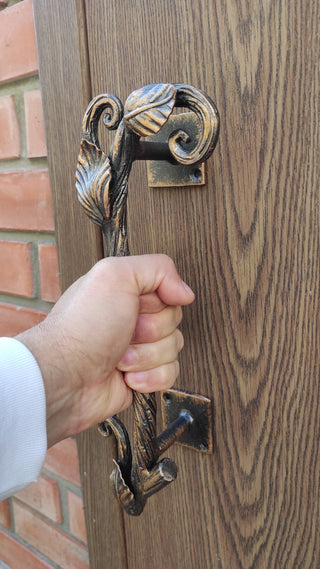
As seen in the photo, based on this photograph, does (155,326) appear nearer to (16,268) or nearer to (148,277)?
(148,277)

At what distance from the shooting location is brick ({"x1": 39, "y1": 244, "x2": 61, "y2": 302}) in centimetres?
63

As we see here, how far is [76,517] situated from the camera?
27.5 inches

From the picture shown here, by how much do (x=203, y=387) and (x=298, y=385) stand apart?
0.10 m

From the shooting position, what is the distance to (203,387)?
0.47 metres

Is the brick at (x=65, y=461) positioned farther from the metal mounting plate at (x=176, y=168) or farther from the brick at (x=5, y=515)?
the metal mounting plate at (x=176, y=168)

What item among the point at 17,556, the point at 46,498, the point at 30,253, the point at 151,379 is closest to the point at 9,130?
the point at 30,253

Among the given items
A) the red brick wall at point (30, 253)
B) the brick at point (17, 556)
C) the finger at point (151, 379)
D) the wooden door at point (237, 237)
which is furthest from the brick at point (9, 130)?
the brick at point (17, 556)

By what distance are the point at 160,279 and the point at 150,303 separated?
3 centimetres

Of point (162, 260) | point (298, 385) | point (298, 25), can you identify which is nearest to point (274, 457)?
point (298, 385)

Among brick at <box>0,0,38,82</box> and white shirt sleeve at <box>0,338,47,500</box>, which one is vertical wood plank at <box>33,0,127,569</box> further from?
white shirt sleeve at <box>0,338,47,500</box>

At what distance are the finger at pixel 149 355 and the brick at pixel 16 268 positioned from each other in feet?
0.95

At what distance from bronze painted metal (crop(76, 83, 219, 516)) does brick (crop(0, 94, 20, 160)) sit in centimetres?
30

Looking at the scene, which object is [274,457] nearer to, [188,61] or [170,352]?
[170,352]

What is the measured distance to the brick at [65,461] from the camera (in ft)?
2.21
